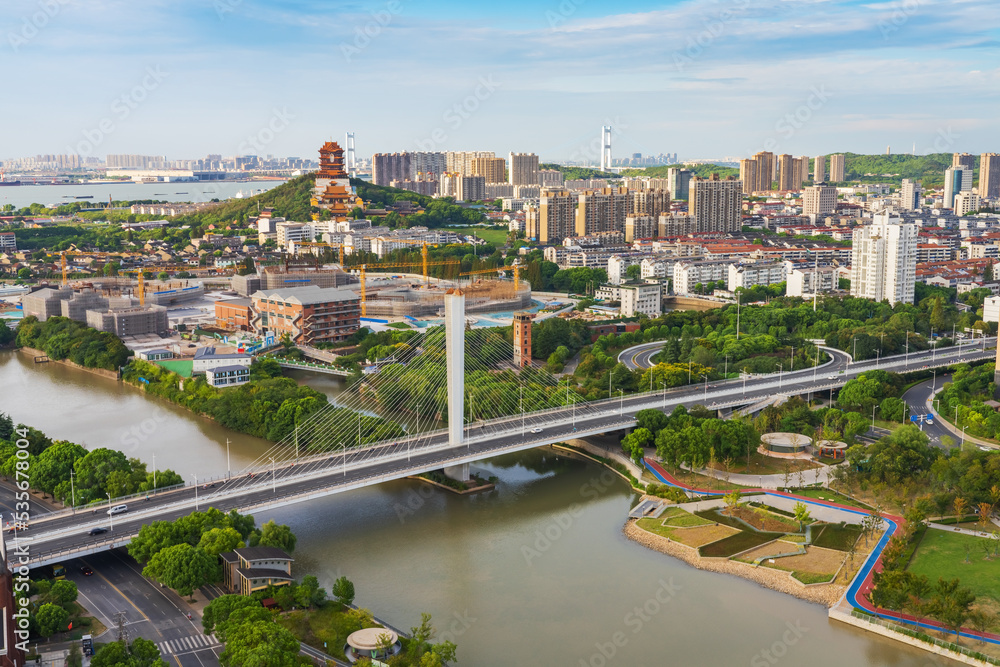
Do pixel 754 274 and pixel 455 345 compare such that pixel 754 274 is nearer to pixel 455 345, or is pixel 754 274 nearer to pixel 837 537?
pixel 455 345

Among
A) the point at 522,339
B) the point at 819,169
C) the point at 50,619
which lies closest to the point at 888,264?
the point at 522,339

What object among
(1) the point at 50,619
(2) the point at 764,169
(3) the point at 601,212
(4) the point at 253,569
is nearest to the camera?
(1) the point at 50,619

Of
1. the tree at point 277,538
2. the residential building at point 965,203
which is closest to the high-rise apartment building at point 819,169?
the residential building at point 965,203

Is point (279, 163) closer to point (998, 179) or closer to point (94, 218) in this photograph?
point (94, 218)

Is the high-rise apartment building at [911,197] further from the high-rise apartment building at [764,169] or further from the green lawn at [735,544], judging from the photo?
the green lawn at [735,544]

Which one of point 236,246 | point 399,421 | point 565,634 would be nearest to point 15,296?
point 236,246

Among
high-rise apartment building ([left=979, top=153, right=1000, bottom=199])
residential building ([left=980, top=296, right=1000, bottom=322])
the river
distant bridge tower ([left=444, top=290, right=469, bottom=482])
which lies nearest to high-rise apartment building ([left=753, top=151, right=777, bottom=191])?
high-rise apartment building ([left=979, top=153, right=1000, bottom=199])
